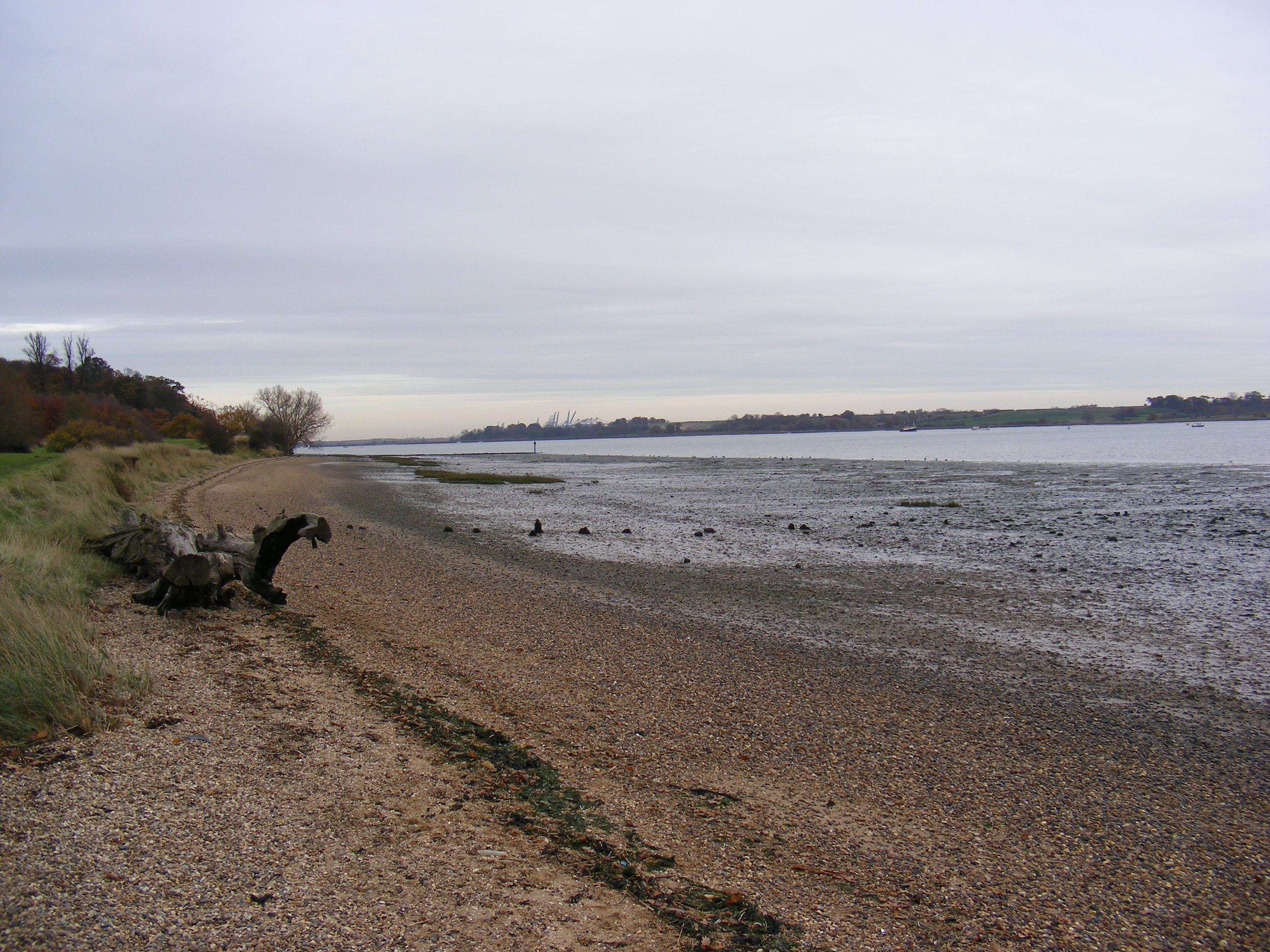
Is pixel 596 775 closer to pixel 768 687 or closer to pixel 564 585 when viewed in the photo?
pixel 768 687

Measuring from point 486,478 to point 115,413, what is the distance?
33651mm

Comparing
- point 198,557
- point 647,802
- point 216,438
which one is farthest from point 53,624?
point 216,438

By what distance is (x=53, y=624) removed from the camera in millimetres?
6656

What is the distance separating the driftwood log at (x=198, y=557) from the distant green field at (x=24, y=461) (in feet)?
68.6

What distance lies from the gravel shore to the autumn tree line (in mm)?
44124

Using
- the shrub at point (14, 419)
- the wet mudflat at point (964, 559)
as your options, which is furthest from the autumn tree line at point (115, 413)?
the wet mudflat at point (964, 559)

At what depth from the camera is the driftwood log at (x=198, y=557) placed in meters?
9.17

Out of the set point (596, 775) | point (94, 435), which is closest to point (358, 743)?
point (596, 775)

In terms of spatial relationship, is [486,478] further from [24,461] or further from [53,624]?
[53,624]

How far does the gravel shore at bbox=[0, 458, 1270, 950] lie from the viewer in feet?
12.3

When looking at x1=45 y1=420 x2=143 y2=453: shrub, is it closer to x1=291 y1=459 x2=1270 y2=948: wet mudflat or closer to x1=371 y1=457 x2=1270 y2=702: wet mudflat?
x1=371 y1=457 x2=1270 y2=702: wet mudflat

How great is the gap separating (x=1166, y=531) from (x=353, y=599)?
21833 millimetres

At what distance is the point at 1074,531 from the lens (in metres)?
22.7

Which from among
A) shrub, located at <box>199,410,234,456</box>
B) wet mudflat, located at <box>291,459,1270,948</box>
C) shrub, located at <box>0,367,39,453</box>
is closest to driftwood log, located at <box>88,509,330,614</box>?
wet mudflat, located at <box>291,459,1270,948</box>
